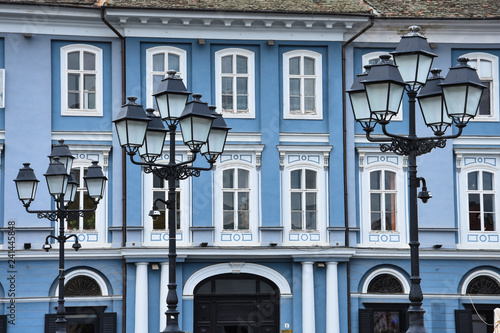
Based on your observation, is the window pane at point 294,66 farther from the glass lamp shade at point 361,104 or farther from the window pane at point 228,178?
the glass lamp shade at point 361,104

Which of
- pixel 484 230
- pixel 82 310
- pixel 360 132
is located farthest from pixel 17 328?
pixel 484 230

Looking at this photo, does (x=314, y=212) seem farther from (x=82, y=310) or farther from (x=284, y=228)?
(x=82, y=310)

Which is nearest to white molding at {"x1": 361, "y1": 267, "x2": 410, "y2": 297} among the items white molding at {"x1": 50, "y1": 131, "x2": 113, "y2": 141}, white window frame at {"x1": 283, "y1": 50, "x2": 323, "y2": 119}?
white window frame at {"x1": 283, "y1": 50, "x2": 323, "y2": 119}

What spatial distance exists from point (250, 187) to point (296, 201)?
146 cm

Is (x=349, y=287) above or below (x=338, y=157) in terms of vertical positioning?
below

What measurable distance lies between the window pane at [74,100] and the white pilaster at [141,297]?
198 inches

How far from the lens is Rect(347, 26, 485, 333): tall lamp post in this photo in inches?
526

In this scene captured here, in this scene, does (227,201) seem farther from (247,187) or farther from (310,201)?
(310,201)

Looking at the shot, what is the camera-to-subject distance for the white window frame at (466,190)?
30531 millimetres

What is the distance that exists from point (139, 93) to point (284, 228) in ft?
19.2

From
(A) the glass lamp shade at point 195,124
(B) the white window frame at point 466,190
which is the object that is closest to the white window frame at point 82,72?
(B) the white window frame at point 466,190

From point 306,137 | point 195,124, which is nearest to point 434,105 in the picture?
point 195,124

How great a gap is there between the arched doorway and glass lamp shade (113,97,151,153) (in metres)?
14.4

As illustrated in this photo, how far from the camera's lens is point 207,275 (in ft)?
97.5
